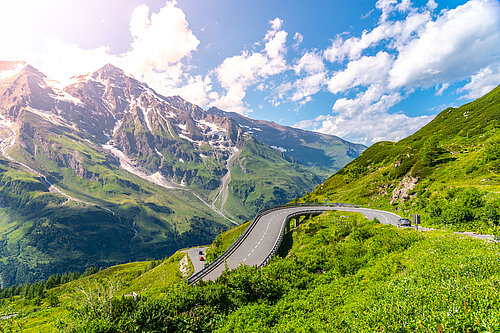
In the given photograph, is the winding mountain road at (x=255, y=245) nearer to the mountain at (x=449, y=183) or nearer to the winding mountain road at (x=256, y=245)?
the winding mountain road at (x=256, y=245)

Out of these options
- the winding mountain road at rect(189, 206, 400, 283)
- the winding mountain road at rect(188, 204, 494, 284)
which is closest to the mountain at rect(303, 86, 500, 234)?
the winding mountain road at rect(188, 204, 494, 284)

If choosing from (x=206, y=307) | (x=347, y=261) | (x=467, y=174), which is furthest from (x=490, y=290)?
(x=467, y=174)

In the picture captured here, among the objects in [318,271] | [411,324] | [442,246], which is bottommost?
[318,271]

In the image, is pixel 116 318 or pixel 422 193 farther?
pixel 422 193

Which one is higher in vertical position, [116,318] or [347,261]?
[116,318]

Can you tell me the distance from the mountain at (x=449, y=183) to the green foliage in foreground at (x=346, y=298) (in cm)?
768

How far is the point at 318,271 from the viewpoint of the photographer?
2286cm

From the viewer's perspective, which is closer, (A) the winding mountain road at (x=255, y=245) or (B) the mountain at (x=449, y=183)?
(B) the mountain at (x=449, y=183)

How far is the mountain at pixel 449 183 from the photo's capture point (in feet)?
87.2

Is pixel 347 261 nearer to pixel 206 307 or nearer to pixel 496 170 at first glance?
pixel 206 307

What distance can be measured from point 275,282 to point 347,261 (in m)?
7.66

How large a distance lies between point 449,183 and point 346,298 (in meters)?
40.6

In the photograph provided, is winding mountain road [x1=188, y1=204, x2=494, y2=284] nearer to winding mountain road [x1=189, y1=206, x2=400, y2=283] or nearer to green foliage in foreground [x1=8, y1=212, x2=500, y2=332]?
winding mountain road [x1=189, y1=206, x2=400, y2=283]

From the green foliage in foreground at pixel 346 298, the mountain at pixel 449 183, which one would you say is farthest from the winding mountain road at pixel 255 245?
the green foliage in foreground at pixel 346 298
